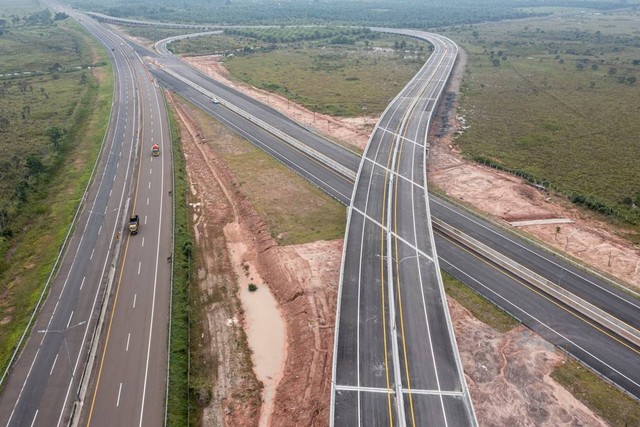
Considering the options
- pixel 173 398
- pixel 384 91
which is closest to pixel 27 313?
pixel 173 398

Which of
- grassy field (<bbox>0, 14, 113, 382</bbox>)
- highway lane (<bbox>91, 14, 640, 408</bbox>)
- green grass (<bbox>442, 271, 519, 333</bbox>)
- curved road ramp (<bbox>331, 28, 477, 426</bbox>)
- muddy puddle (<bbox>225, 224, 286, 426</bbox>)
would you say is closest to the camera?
curved road ramp (<bbox>331, 28, 477, 426</bbox>)

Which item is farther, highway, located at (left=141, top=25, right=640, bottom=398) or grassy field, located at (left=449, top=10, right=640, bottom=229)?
grassy field, located at (left=449, top=10, right=640, bottom=229)

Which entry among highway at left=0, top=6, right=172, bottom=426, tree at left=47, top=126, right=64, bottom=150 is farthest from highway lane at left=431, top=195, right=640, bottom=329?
tree at left=47, top=126, right=64, bottom=150

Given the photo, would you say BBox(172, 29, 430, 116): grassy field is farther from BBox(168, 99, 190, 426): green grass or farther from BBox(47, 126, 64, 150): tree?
BBox(47, 126, 64, 150): tree

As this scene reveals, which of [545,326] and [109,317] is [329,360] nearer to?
[545,326]

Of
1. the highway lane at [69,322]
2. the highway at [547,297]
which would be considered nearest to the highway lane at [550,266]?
the highway at [547,297]

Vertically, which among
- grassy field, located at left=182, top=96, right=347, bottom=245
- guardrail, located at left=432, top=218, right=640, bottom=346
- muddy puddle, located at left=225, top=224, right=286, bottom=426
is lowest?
muddy puddle, located at left=225, top=224, right=286, bottom=426

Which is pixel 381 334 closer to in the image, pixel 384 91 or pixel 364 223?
pixel 364 223
